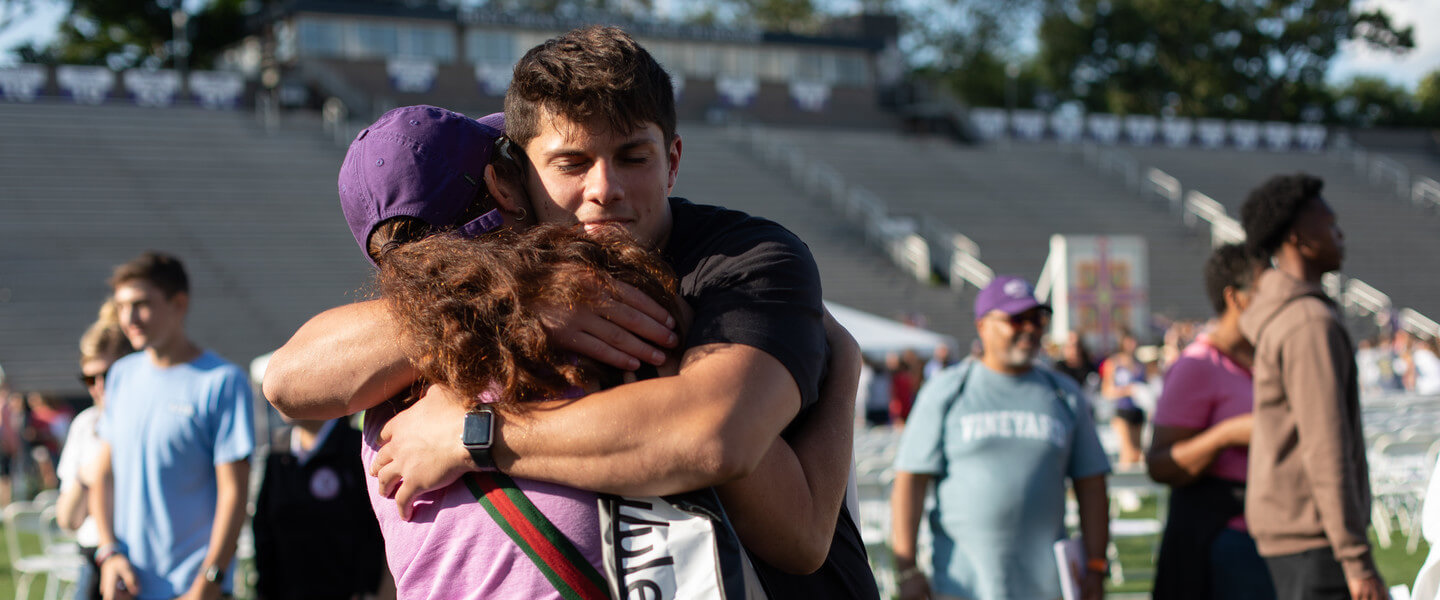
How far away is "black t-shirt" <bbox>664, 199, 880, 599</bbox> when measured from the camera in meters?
1.58

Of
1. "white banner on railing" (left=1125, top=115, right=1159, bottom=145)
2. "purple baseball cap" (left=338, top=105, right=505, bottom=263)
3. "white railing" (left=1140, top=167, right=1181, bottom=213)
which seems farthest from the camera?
"white banner on railing" (left=1125, top=115, right=1159, bottom=145)

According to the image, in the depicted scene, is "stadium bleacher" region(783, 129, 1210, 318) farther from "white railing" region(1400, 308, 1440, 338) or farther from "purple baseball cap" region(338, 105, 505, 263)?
"purple baseball cap" region(338, 105, 505, 263)

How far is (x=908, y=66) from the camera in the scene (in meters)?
57.5

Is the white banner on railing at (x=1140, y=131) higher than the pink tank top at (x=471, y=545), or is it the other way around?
the pink tank top at (x=471, y=545)

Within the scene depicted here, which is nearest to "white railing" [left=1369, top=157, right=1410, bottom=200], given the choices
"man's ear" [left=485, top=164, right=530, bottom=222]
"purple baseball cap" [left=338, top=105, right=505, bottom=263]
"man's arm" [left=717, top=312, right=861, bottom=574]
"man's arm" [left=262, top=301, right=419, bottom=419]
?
"man's arm" [left=717, top=312, right=861, bottom=574]

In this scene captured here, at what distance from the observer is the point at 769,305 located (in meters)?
1.60

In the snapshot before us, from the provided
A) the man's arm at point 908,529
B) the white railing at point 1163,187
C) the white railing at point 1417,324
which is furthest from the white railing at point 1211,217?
the man's arm at point 908,529

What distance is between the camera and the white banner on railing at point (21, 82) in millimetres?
28734

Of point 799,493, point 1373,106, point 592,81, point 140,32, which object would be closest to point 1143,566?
point 799,493

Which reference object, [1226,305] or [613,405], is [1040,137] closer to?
[1226,305]

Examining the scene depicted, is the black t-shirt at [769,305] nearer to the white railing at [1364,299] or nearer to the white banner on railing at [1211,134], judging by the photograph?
the white railing at [1364,299]

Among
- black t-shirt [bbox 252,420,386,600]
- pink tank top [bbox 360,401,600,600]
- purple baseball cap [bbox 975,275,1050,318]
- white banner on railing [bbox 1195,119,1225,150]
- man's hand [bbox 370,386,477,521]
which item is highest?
man's hand [bbox 370,386,477,521]

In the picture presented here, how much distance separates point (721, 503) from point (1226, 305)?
11.2 feet

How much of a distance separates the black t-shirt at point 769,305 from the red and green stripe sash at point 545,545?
0.85 feet
